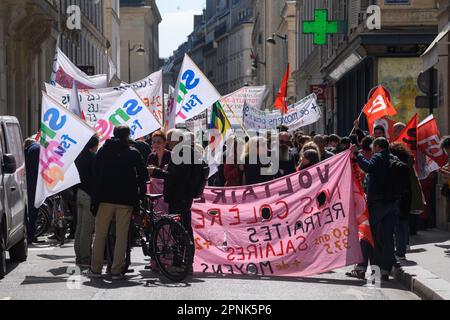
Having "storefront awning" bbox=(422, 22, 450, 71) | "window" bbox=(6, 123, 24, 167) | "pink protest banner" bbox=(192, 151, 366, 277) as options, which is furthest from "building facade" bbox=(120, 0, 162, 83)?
"pink protest banner" bbox=(192, 151, 366, 277)

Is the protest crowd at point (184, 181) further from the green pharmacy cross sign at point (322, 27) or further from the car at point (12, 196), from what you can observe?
the green pharmacy cross sign at point (322, 27)

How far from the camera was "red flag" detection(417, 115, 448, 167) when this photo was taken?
55.5ft

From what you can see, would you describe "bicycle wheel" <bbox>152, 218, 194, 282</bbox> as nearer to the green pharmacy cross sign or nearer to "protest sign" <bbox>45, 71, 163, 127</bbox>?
"protest sign" <bbox>45, 71, 163, 127</bbox>

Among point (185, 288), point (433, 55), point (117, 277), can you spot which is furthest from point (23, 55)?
point (185, 288)

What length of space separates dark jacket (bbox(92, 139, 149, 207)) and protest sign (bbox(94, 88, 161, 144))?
3.25 meters

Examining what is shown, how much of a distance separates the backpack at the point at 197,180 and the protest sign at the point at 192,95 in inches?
204

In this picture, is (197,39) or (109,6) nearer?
(109,6)

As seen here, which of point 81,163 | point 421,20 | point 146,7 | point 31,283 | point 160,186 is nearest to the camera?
point 31,283

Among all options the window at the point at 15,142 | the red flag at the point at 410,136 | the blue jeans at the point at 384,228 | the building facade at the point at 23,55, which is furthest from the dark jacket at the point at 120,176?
the building facade at the point at 23,55

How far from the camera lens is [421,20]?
2847 cm

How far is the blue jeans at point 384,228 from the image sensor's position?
44.7ft

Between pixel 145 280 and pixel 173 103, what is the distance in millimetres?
6735

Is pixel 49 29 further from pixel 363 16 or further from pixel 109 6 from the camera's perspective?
pixel 109 6

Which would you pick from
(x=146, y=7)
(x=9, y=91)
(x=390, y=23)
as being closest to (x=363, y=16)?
(x=390, y=23)
